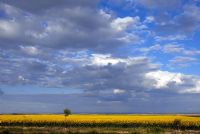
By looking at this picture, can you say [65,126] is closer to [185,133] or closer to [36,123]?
[36,123]

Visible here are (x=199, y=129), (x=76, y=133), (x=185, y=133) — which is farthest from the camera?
(x=199, y=129)

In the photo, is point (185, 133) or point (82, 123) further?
point (82, 123)

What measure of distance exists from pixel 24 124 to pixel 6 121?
12.6 feet

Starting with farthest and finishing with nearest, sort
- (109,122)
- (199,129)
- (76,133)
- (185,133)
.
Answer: (109,122) → (199,129) → (185,133) → (76,133)

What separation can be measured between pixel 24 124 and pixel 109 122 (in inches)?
587

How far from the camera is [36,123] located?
2608 inches

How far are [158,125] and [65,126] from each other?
15.9 metres

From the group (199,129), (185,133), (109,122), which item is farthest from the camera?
(109,122)

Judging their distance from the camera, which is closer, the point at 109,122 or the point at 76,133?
the point at 76,133

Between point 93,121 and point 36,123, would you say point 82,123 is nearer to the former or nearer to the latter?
point 93,121

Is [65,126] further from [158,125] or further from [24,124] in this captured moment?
[158,125]

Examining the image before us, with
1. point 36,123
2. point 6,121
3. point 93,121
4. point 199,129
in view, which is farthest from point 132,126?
point 6,121

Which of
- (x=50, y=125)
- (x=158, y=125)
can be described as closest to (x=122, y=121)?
(x=158, y=125)

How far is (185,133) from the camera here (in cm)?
5256
